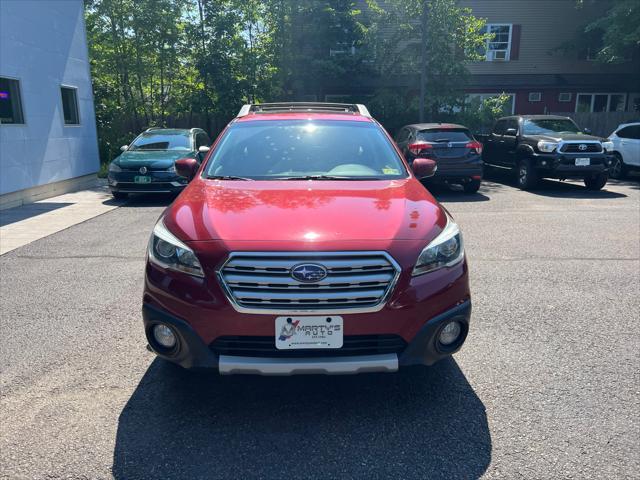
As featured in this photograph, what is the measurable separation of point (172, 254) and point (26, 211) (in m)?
8.64

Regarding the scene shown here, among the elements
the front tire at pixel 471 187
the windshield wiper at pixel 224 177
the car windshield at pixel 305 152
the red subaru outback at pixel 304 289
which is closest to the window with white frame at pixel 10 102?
the car windshield at pixel 305 152

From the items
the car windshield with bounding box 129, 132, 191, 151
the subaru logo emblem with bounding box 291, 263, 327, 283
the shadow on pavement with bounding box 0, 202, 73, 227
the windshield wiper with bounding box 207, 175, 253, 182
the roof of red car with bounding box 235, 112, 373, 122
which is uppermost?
the roof of red car with bounding box 235, 112, 373, 122

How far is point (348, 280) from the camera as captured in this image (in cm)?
274

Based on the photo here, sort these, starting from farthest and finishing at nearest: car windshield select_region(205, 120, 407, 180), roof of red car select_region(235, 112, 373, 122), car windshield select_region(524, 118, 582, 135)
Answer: car windshield select_region(524, 118, 582, 135) → roof of red car select_region(235, 112, 373, 122) → car windshield select_region(205, 120, 407, 180)

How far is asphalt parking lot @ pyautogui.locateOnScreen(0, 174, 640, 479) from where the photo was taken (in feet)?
8.60

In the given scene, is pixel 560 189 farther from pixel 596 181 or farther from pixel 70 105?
pixel 70 105

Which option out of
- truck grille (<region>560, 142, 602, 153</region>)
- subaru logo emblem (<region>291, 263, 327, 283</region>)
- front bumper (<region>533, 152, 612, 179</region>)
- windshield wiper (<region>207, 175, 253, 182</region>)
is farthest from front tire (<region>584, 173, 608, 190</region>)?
subaru logo emblem (<region>291, 263, 327, 283</region>)

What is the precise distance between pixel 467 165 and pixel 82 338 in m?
9.50

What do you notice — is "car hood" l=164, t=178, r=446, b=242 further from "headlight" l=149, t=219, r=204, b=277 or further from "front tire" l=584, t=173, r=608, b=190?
"front tire" l=584, t=173, r=608, b=190

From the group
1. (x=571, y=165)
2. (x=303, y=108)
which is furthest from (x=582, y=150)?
(x=303, y=108)

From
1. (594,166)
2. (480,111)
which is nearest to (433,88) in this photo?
(480,111)

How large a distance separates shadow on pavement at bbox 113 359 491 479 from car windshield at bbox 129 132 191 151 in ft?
29.9

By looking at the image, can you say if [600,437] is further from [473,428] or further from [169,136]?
[169,136]

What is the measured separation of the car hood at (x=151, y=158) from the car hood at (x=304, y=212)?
25.1ft
